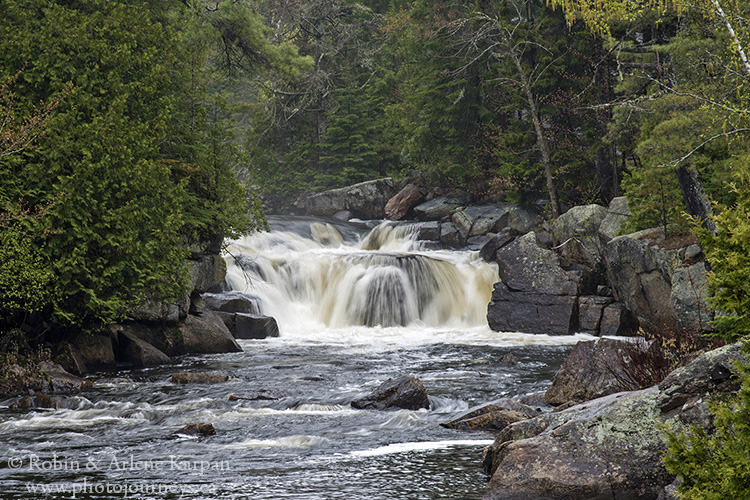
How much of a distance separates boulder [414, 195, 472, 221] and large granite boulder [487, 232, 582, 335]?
32.3ft

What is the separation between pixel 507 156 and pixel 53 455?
22.4 meters

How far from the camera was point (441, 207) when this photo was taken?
31.1 meters

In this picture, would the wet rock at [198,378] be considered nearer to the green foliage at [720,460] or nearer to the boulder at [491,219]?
the green foliage at [720,460]

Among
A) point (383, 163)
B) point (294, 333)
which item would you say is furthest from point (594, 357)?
point (383, 163)

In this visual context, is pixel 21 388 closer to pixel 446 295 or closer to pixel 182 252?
pixel 182 252

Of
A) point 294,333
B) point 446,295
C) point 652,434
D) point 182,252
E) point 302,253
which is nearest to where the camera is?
point 652,434

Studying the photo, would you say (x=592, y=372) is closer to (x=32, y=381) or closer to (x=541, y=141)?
(x=32, y=381)

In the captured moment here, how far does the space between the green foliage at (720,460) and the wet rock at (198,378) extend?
32.9 feet

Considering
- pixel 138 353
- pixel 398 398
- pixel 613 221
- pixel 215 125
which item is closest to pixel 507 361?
pixel 398 398

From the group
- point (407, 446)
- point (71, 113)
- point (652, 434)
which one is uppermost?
point (71, 113)

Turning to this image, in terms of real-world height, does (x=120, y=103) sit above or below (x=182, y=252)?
above

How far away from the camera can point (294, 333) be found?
20562 millimetres

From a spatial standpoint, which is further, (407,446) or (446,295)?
(446,295)

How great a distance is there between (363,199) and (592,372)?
27103mm
